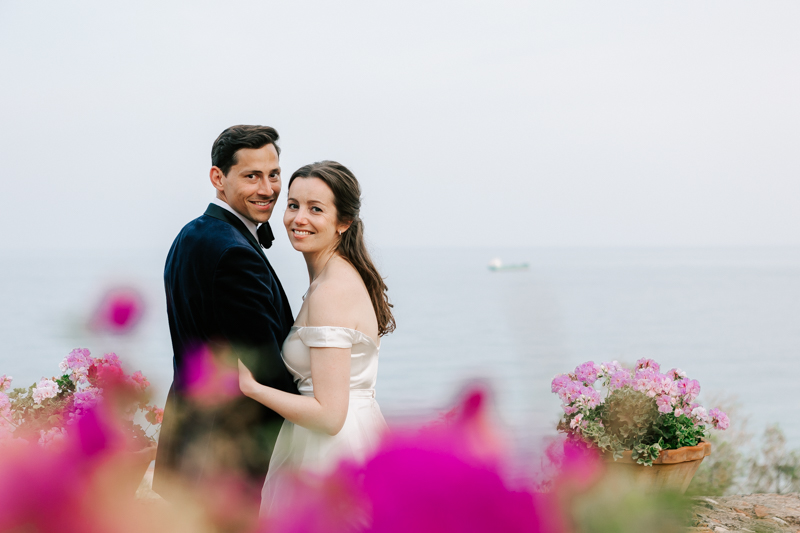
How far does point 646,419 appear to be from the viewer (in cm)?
432

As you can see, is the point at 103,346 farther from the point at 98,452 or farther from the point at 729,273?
the point at 729,273

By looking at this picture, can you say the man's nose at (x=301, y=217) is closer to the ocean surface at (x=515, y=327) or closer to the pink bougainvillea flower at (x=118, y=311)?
the ocean surface at (x=515, y=327)

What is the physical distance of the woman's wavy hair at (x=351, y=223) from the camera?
2695 mm

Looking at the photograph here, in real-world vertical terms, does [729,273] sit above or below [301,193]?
below

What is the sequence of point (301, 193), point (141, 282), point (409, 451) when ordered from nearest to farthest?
1. point (409, 451)
2. point (141, 282)
3. point (301, 193)

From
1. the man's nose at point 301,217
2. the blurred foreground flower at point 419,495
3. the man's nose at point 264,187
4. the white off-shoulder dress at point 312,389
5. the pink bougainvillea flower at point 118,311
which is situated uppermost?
the man's nose at point 264,187

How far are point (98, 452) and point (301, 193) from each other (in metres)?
2.36

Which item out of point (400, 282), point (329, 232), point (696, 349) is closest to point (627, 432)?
point (329, 232)

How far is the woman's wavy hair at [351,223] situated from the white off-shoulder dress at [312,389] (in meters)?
0.22

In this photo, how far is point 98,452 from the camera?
0.34 metres

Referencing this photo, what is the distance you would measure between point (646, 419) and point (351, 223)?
2.53 m

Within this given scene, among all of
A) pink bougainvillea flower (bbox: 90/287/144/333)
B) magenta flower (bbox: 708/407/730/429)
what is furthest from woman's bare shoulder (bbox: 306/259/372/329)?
magenta flower (bbox: 708/407/730/429)

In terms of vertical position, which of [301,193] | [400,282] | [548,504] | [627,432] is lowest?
[400,282]

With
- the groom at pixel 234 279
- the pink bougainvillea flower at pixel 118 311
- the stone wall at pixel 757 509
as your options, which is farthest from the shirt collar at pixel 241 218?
the stone wall at pixel 757 509
